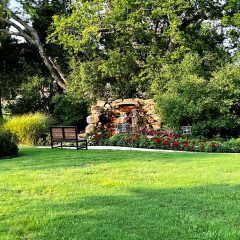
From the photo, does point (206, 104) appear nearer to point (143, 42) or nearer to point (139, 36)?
point (139, 36)

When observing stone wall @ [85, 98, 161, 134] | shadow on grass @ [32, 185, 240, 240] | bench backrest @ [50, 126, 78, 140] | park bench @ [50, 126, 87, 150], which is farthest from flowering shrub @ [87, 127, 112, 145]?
shadow on grass @ [32, 185, 240, 240]

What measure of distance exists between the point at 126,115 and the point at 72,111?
429cm

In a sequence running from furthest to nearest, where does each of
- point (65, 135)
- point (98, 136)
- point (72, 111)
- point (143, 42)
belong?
point (72, 111)
point (143, 42)
point (98, 136)
point (65, 135)

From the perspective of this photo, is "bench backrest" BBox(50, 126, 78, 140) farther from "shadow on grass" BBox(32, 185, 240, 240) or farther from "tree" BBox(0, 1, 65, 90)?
"tree" BBox(0, 1, 65, 90)

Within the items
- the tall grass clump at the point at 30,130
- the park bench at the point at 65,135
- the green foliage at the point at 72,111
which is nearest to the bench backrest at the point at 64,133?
the park bench at the point at 65,135

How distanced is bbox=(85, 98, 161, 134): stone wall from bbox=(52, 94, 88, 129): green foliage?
2.45 meters

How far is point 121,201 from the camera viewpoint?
5.01 meters

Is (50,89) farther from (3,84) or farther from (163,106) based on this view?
(163,106)

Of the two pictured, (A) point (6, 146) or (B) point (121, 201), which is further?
(A) point (6, 146)

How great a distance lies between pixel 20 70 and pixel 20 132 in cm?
1081

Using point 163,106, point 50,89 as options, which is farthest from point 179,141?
point 50,89

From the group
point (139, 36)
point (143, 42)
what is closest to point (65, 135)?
point (139, 36)

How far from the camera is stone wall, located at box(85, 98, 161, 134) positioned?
1802 cm

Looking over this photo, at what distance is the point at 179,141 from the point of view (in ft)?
43.1
